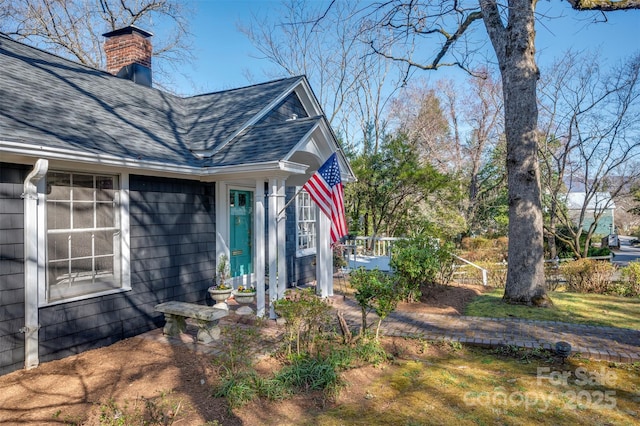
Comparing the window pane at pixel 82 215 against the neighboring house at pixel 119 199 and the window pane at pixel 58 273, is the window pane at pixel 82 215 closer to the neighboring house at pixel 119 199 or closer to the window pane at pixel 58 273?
the neighboring house at pixel 119 199

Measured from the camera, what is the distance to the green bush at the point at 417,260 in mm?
7617

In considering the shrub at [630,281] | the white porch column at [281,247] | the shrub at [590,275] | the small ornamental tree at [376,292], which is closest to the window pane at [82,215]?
the white porch column at [281,247]

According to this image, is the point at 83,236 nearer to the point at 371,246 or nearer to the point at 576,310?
the point at 576,310

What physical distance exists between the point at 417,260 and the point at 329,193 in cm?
252

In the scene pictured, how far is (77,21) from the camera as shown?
18.0m

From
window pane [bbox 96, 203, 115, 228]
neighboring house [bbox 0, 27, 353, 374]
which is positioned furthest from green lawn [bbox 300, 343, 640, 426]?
window pane [bbox 96, 203, 115, 228]

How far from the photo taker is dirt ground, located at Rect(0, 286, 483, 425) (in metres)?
3.47

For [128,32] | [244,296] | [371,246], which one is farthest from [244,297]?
[371,246]

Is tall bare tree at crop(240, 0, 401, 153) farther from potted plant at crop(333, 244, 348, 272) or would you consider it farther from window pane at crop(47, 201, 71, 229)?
window pane at crop(47, 201, 71, 229)

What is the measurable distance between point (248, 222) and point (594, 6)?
7.89m

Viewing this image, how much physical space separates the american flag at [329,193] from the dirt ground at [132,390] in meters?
2.44

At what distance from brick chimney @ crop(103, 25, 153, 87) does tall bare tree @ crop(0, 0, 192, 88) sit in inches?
349

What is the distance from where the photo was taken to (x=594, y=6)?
6941mm

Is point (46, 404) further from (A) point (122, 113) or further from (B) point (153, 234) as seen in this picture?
(A) point (122, 113)
